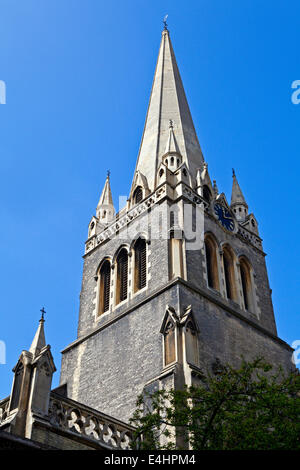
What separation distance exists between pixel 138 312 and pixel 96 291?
4.48 meters

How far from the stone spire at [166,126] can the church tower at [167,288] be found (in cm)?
11

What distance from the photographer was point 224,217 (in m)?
31.0

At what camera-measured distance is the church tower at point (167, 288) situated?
2295 centimetres

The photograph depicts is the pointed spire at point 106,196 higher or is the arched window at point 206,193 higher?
the pointed spire at point 106,196

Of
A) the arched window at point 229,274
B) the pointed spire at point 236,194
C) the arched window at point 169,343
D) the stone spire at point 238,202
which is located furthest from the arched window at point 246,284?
the arched window at point 169,343

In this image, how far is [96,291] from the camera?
2927 cm

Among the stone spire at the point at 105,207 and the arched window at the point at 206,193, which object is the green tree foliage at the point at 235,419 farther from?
the stone spire at the point at 105,207

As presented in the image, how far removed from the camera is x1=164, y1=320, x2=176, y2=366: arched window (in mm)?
21708

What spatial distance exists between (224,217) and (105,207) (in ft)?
23.6

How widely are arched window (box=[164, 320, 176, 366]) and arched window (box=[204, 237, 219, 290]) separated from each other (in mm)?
5133

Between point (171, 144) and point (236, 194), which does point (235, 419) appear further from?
point (236, 194)

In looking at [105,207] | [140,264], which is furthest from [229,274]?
[105,207]

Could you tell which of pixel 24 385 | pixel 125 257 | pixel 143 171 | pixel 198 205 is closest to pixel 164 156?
pixel 143 171
